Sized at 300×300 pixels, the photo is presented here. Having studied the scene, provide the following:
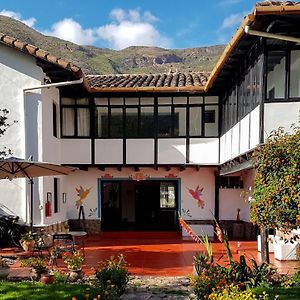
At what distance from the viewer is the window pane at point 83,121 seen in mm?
16984

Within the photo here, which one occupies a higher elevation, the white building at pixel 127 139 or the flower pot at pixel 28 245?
the white building at pixel 127 139

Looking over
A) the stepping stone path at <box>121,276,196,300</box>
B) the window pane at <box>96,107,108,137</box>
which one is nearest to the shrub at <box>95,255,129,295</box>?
the stepping stone path at <box>121,276,196,300</box>

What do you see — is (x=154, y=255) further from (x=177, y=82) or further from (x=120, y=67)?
(x=120, y=67)

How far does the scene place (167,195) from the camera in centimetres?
1862

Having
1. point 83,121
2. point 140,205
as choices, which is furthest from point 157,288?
point 140,205

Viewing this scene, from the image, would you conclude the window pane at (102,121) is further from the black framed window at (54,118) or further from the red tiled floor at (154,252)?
the red tiled floor at (154,252)

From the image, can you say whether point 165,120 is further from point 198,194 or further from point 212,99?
point 198,194

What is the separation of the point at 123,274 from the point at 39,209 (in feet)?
23.8

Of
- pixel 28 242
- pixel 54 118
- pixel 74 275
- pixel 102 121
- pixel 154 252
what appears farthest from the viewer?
pixel 102 121

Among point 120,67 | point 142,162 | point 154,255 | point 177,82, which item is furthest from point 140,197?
point 120,67

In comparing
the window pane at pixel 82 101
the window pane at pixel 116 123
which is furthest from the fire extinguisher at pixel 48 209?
the window pane at pixel 82 101

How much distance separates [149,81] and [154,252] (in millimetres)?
7356

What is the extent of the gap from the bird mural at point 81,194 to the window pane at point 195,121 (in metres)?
4.98

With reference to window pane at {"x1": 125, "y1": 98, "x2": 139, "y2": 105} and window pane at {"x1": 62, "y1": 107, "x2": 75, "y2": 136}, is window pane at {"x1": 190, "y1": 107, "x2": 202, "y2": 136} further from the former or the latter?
window pane at {"x1": 62, "y1": 107, "x2": 75, "y2": 136}
